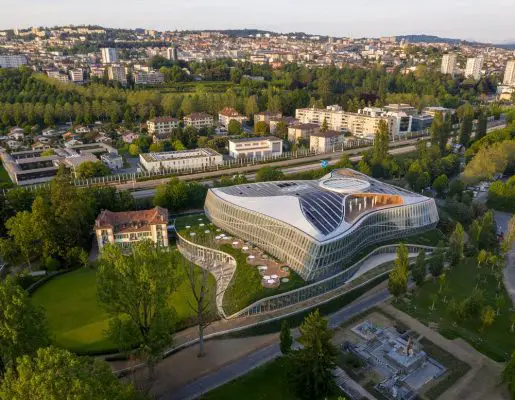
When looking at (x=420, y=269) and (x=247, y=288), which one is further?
(x=420, y=269)

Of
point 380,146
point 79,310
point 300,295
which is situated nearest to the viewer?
point 79,310

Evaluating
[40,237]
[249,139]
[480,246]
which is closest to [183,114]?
[249,139]

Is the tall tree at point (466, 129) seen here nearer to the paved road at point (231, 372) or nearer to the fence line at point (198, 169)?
the fence line at point (198, 169)

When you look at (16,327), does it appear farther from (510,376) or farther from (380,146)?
(380,146)

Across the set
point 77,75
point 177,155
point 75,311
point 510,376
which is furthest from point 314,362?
point 77,75

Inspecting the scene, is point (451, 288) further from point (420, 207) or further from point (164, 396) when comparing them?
point (164, 396)

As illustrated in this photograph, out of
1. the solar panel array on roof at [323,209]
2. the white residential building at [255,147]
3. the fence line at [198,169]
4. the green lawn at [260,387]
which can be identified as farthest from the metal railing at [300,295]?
the white residential building at [255,147]
